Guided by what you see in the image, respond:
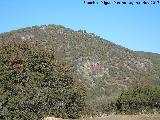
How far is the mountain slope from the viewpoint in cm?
10381

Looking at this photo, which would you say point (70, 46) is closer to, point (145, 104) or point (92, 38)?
point (92, 38)

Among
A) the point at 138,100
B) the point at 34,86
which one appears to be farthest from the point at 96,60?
the point at 34,86

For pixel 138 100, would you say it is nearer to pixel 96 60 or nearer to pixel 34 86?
pixel 34 86

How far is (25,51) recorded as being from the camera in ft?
134

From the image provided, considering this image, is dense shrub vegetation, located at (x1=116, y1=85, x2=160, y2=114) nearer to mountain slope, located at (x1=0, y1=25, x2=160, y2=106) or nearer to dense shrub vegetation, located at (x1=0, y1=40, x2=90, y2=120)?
dense shrub vegetation, located at (x1=0, y1=40, x2=90, y2=120)

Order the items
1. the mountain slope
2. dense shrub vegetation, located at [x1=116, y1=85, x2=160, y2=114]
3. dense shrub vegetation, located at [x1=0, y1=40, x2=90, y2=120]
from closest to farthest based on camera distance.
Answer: dense shrub vegetation, located at [x1=0, y1=40, x2=90, y2=120] < dense shrub vegetation, located at [x1=116, y1=85, x2=160, y2=114] < the mountain slope

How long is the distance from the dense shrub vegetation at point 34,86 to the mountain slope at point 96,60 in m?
48.8

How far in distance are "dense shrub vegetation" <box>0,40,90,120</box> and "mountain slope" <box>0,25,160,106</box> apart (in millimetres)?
48755

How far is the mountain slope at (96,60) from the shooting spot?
341ft

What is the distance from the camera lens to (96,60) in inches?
4508

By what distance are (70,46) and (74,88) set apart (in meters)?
72.9

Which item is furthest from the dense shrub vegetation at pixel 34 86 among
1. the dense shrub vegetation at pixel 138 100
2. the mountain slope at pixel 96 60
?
the mountain slope at pixel 96 60

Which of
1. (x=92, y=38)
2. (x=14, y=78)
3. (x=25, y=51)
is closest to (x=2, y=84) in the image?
(x=14, y=78)

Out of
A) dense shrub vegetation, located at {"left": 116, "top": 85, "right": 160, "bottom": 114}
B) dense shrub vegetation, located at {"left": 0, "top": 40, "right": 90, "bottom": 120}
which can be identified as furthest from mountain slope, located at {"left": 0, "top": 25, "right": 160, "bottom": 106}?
dense shrub vegetation, located at {"left": 0, "top": 40, "right": 90, "bottom": 120}
